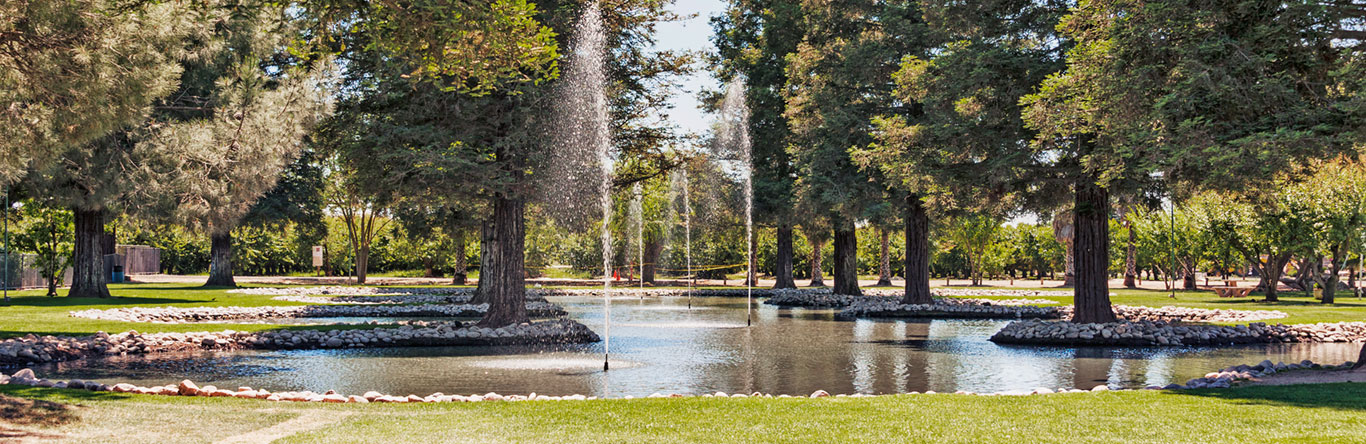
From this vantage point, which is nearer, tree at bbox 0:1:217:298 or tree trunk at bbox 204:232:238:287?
tree at bbox 0:1:217:298

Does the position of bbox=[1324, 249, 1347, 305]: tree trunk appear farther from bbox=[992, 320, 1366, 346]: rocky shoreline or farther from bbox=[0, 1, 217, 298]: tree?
bbox=[0, 1, 217, 298]: tree

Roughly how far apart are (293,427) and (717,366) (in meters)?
6.85

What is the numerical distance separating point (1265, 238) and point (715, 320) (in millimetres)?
17221

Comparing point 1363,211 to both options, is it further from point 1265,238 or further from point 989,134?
point 989,134

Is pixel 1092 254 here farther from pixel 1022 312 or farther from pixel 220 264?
pixel 220 264

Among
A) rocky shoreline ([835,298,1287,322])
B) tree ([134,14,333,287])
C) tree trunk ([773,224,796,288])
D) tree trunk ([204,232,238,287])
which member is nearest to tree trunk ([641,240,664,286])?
tree trunk ([773,224,796,288])

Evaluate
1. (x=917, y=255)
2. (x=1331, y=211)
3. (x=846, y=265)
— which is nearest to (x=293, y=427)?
(x=917, y=255)

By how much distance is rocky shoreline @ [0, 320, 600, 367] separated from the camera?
13.5 m

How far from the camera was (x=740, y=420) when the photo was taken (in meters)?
7.71

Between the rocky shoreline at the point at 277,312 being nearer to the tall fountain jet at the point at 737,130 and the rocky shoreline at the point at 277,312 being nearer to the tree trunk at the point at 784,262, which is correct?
the tall fountain jet at the point at 737,130

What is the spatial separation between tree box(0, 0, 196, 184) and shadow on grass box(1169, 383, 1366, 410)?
1037 centimetres

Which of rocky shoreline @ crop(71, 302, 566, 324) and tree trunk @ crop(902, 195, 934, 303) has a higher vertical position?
tree trunk @ crop(902, 195, 934, 303)

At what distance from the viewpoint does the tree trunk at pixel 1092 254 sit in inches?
691

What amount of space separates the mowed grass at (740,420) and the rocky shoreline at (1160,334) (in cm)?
743
